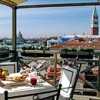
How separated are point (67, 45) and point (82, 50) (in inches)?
18.2

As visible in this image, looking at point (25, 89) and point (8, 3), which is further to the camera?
point (8, 3)

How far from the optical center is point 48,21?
7.16 m

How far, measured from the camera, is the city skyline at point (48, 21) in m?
5.08

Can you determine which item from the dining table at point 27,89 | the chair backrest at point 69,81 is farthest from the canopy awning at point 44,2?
the dining table at point 27,89

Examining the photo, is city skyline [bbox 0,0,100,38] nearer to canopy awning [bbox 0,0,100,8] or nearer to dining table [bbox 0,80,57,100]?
canopy awning [bbox 0,0,100,8]

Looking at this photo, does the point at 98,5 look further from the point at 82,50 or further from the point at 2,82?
the point at 2,82

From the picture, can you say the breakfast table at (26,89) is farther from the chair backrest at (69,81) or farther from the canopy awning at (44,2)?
the canopy awning at (44,2)

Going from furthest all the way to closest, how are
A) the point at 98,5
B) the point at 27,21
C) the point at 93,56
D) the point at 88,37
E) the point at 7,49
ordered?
1. the point at 27,21
2. the point at 88,37
3. the point at 7,49
4. the point at 93,56
5. the point at 98,5

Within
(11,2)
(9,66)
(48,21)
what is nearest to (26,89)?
(9,66)

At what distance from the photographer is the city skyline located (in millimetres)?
5082

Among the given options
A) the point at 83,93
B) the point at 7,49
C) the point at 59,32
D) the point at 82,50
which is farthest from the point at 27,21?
the point at 83,93

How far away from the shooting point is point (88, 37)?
19.8 feet

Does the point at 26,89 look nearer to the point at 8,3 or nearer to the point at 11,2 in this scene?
the point at 11,2

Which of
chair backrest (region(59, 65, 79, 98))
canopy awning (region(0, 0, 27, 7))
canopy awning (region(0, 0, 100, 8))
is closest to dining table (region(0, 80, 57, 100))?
chair backrest (region(59, 65, 79, 98))
